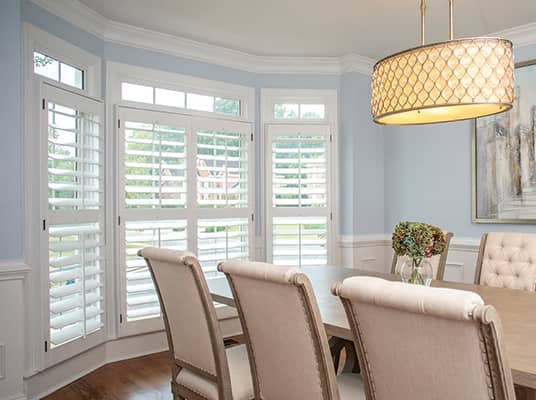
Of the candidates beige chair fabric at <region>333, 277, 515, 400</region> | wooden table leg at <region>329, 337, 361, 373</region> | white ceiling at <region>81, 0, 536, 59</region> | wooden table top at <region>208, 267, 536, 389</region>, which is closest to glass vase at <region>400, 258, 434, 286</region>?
wooden table top at <region>208, 267, 536, 389</region>

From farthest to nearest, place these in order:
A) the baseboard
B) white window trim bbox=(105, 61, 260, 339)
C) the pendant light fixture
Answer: white window trim bbox=(105, 61, 260, 339) → the baseboard → the pendant light fixture

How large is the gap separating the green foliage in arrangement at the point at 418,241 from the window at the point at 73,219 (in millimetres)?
2140

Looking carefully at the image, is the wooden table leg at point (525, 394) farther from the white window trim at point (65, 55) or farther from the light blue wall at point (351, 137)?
the white window trim at point (65, 55)

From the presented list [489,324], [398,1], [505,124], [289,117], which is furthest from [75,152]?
[505,124]

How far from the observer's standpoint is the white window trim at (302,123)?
4586 millimetres

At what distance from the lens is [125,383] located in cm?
329

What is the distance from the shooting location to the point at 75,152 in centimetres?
341

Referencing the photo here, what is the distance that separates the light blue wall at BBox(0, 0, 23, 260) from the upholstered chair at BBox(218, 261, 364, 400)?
1624 mm

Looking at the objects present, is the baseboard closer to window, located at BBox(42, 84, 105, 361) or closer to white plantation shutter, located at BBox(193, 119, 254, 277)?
window, located at BBox(42, 84, 105, 361)

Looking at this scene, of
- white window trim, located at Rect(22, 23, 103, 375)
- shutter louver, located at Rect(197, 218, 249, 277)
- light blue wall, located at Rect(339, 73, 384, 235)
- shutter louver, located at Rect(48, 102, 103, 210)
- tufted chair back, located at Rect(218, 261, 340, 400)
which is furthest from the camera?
light blue wall, located at Rect(339, 73, 384, 235)

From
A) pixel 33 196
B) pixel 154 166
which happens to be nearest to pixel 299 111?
pixel 154 166

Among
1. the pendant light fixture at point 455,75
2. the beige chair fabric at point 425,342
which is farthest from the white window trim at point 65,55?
the beige chair fabric at point 425,342

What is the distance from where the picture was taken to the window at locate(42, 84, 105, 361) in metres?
3.11

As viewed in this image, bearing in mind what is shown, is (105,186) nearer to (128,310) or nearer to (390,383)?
(128,310)
